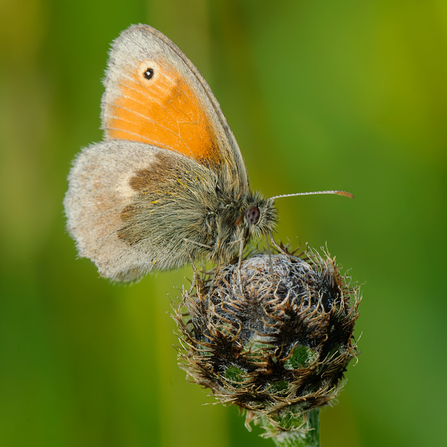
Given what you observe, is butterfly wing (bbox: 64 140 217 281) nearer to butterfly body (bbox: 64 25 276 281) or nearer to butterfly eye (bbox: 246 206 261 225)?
butterfly body (bbox: 64 25 276 281)

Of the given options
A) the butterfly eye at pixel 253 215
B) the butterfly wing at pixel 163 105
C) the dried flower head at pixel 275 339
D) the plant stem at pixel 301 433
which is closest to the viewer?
the dried flower head at pixel 275 339

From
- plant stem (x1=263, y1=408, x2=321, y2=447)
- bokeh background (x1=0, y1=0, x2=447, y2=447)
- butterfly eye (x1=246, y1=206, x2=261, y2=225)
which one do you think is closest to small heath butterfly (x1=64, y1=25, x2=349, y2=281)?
butterfly eye (x1=246, y1=206, x2=261, y2=225)

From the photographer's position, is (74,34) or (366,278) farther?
(74,34)

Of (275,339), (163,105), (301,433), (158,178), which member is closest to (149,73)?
(163,105)

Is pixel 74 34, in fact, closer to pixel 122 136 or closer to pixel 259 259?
pixel 122 136

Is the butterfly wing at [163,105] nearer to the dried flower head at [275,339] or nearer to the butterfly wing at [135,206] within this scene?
the butterfly wing at [135,206]

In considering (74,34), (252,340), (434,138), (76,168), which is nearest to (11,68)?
(74,34)

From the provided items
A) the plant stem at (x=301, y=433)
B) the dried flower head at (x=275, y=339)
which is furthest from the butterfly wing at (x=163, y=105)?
the plant stem at (x=301, y=433)
